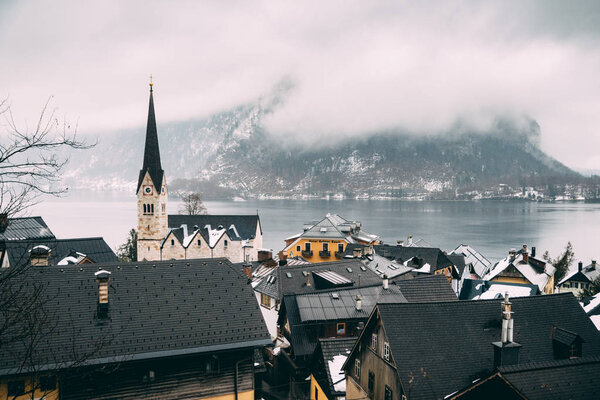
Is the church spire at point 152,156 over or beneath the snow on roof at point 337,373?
over

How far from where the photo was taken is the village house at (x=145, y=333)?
56.0 feet

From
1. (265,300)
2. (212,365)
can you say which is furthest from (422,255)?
(212,365)

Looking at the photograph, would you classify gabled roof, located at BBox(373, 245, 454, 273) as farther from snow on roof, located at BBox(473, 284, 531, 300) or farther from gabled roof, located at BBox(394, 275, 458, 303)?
gabled roof, located at BBox(394, 275, 458, 303)

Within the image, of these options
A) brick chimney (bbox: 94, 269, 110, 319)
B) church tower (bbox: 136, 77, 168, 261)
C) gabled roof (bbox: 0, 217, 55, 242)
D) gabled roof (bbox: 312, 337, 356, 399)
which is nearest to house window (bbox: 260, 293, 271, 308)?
gabled roof (bbox: 312, 337, 356, 399)

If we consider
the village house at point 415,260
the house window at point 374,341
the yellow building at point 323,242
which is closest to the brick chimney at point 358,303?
the house window at point 374,341

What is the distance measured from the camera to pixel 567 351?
1961 cm

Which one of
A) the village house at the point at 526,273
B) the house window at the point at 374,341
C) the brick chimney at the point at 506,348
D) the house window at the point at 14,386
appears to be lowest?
the village house at the point at 526,273

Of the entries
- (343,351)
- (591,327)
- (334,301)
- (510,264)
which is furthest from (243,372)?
(510,264)

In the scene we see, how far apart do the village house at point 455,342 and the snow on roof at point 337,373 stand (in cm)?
55

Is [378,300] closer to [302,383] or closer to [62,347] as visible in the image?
[302,383]

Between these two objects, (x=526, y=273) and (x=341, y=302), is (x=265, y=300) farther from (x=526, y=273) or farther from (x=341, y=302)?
(x=526, y=273)

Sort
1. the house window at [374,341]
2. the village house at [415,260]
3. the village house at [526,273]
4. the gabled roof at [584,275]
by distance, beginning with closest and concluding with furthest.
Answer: the house window at [374,341] → the village house at [526,273] → the village house at [415,260] → the gabled roof at [584,275]

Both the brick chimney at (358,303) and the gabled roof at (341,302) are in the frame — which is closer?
the gabled roof at (341,302)

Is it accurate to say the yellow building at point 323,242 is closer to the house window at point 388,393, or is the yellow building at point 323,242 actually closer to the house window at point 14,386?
the house window at point 388,393
